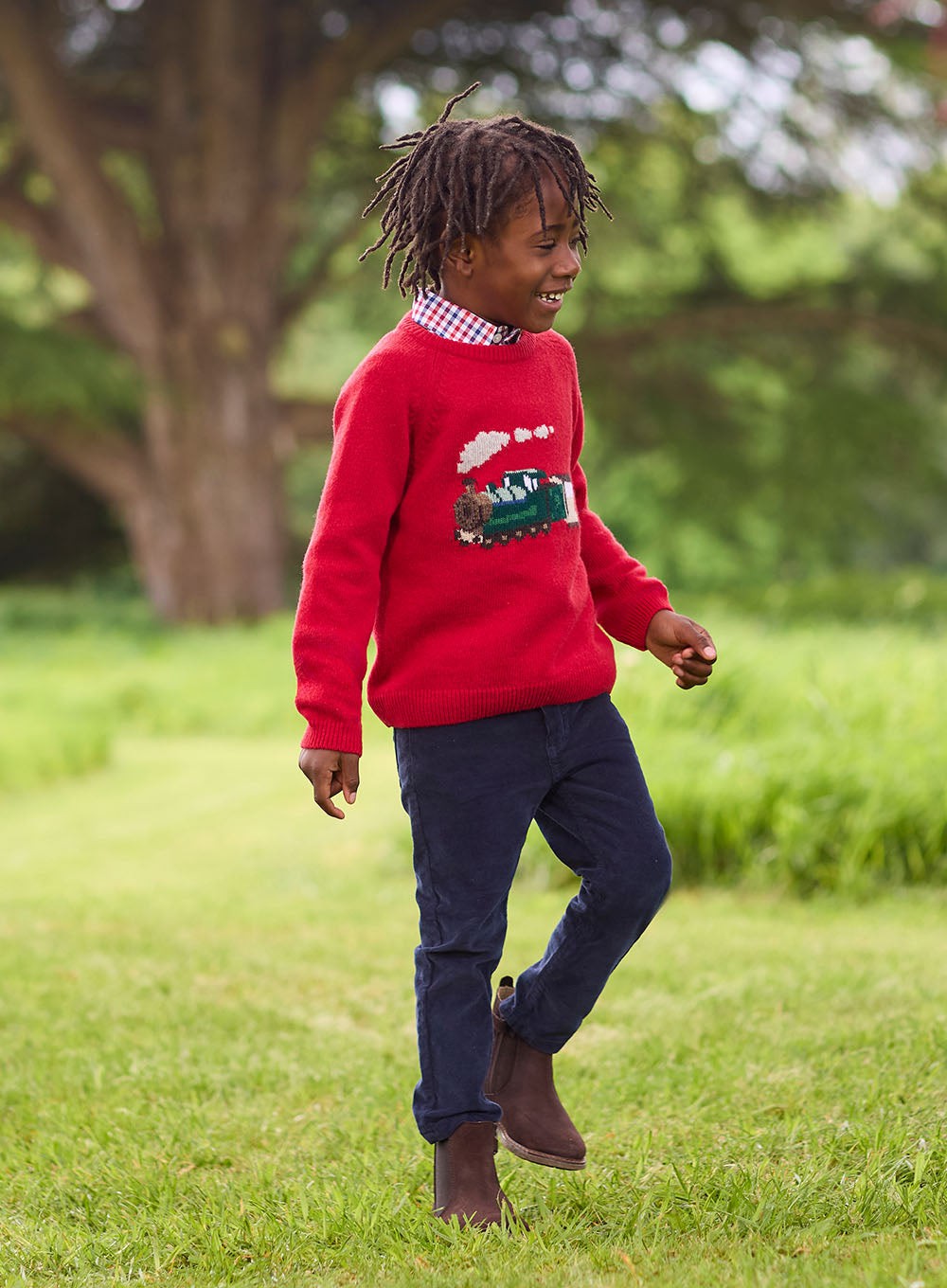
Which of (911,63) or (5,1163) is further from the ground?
(911,63)

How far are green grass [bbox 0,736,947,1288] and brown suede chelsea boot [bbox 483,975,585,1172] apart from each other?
0.07m

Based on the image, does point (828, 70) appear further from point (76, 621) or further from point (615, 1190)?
point (615, 1190)

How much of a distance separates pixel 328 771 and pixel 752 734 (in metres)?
4.13

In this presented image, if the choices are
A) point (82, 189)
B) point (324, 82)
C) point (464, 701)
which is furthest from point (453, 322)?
point (324, 82)

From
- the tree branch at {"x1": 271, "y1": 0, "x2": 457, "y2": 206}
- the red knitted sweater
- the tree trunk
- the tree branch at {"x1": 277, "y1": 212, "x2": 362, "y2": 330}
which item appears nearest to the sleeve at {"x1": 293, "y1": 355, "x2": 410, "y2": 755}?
the red knitted sweater

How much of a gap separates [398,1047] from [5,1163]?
0.94 metres

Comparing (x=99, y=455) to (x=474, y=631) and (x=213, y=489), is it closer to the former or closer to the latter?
(x=213, y=489)

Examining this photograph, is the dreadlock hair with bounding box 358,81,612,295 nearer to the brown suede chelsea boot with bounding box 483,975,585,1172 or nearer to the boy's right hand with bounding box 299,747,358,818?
the boy's right hand with bounding box 299,747,358,818

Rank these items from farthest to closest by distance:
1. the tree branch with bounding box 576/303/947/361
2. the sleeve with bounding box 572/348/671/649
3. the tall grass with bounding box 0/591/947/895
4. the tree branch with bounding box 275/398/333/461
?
1. the tree branch with bounding box 275/398/333/461
2. the tree branch with bounding box 576/303/947/361
3. the tall grass with bounding box 0/591/947/895
4. the sleeve with bounding box 572/348/671/649

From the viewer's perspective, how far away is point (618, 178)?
15367mm

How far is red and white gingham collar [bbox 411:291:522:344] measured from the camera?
246cm

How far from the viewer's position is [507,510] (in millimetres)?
2445

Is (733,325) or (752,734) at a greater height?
(733,325)

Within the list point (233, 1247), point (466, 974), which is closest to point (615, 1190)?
point (466, 974)
